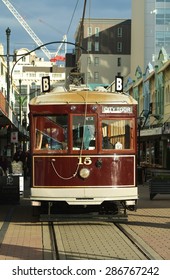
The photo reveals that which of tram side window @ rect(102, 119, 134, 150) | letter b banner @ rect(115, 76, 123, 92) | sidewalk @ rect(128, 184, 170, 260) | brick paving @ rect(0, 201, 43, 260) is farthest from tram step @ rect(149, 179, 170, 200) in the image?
tram side window @ rect(102, 119, 134, 150)

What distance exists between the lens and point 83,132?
38.1ft

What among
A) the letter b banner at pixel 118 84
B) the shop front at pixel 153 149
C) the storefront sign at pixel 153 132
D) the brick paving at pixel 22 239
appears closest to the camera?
the brick paving at pixel 22 239

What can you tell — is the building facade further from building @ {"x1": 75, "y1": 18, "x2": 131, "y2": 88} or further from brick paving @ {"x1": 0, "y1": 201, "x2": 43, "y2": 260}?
building @ {"x1": 75, "y1": 18, "x2": 131, "y2": 88}

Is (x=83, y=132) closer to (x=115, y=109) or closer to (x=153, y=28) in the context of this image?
(x=115, y=109)

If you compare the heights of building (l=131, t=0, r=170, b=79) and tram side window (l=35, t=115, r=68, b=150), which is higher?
building (l=131, t=0, r=170, b=79)

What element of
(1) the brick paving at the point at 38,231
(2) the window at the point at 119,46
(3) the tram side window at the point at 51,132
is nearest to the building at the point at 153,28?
(2) the window at the point at 119,46

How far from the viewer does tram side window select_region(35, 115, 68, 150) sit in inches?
459

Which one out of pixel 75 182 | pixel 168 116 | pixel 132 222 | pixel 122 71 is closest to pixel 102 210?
pixel 132 222

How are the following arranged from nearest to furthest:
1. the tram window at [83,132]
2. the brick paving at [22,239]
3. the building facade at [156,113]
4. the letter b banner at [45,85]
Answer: the brick paving at [22,239] → the tram window at [83,132] → the letter b banner at [45,85] → the building facade at [156,113]

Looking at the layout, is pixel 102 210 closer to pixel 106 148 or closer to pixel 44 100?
pixel 106 148

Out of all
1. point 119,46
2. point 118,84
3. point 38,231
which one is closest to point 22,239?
point 38,231

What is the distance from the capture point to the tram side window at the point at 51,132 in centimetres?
1165

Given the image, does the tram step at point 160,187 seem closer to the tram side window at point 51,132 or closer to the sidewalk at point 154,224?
the sidewalk at point 154,224

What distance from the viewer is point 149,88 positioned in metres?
52.4
